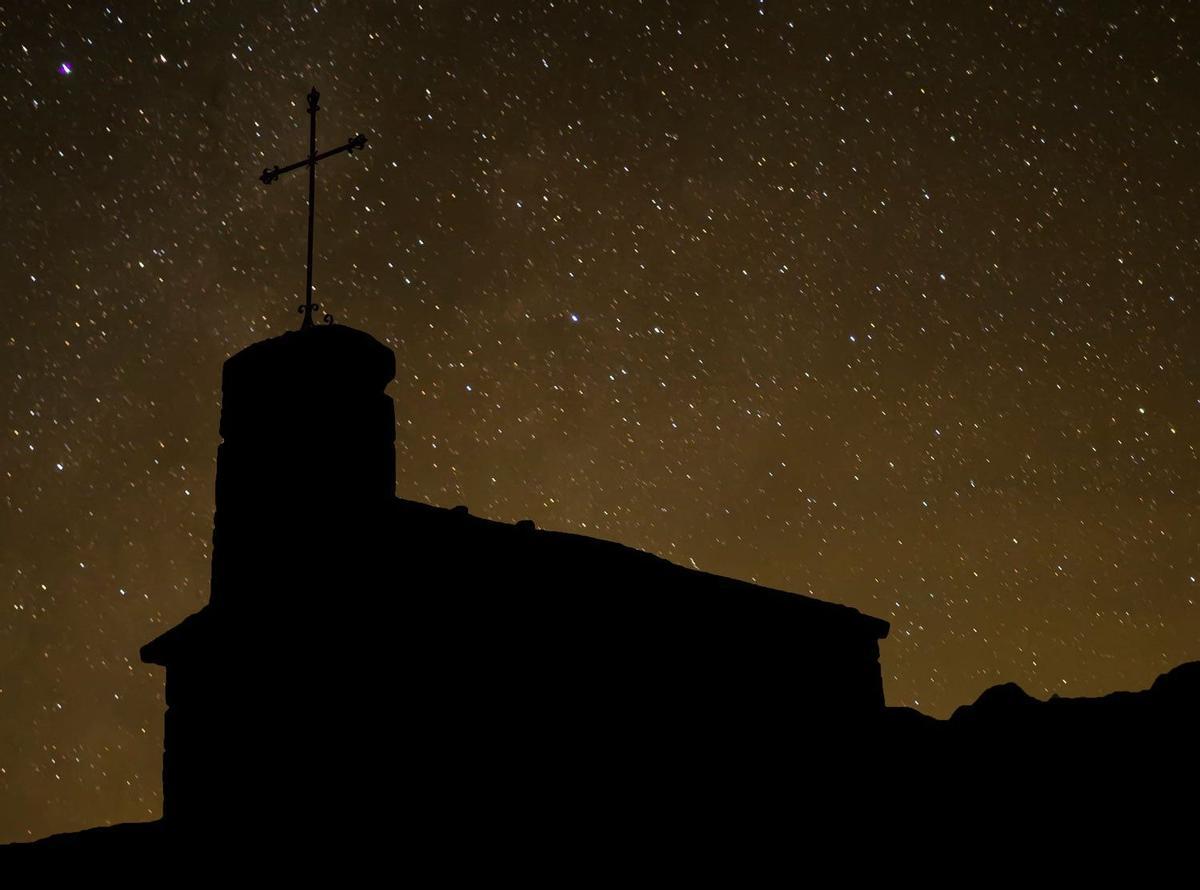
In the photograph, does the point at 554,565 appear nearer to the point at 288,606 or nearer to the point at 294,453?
the point at 288,606

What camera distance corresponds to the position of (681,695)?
38.3 feet

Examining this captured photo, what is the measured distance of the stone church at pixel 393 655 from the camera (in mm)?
9953

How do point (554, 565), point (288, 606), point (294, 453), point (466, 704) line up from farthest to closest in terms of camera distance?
point (294, 453)
point (554, 565)
point (288, 606)
point (466, 704)

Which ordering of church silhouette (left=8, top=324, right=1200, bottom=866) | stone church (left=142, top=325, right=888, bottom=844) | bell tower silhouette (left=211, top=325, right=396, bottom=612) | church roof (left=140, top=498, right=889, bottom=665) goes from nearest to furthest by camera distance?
1. church silhouette (left=8, top=324, right=1200, bottom=866)
2. stone church (left=142, top=325, right=888, bottom=844)
3. church roof (left=140, top=498, right=889, bottom=665)
4. bell tower silhouette (left=211, top=325, right=396, bottom=612)

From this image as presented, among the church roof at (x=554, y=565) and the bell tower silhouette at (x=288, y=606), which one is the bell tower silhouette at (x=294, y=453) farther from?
the church roof at (x=554, y=565)

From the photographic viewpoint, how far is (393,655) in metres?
10.2

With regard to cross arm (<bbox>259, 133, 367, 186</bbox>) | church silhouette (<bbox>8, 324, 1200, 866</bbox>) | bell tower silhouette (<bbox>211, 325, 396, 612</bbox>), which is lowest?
church silhouette (<bbox>8, 324, 1200, 866</bbox>)

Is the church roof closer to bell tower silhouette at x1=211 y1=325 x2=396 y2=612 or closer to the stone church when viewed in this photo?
the stone church

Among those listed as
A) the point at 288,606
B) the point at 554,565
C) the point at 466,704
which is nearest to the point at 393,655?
the point at 466,704

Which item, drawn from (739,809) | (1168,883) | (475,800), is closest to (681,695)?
(739,809)

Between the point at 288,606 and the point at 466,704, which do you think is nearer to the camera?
the point at 466,704

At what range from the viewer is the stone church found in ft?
32.7

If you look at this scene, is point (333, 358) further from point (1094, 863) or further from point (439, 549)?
point (1094, 863)

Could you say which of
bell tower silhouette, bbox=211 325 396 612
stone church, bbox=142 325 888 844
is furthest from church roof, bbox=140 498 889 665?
bell tower silhouette, bbox=211 325 396 612
